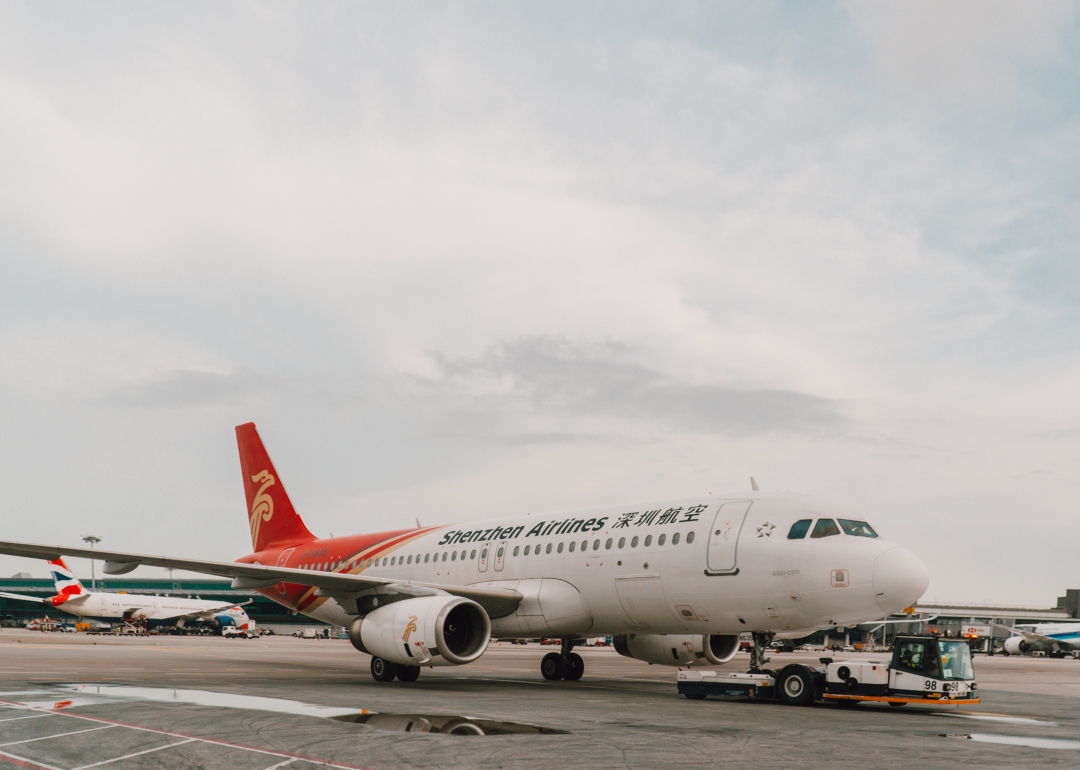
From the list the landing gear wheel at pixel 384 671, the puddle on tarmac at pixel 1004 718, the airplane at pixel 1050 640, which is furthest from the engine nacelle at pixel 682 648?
the airplane at pixel 1050 640

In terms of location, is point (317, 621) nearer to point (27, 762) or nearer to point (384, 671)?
point (384, 671)

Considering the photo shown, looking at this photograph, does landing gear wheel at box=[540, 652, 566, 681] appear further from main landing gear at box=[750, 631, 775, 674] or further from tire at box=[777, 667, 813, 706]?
tire at box=[777, 667, 813, 706]

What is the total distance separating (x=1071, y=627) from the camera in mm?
76875

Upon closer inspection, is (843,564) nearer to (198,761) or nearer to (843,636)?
(198,761)

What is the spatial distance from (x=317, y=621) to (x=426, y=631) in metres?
76.1

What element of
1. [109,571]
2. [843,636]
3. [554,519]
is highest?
[554,519]

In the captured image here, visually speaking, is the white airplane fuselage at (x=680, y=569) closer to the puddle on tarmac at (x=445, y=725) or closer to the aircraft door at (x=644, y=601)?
the aircraft door at (x=644, y=601)

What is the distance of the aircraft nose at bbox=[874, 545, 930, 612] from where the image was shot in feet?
58.2

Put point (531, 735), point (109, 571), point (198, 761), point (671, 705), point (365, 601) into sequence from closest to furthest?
point (198, 761) → point (531, 735) → point (671, 705) → point (109, 571) → point (365, 601)

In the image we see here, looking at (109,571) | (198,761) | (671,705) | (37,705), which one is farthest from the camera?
(109,571)

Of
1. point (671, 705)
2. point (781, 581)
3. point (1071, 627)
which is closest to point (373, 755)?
point (671, 705)

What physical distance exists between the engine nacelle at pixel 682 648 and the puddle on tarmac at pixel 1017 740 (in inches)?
406

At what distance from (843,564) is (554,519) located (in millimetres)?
8397

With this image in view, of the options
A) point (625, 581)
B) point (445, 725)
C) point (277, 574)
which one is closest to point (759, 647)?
point (625, 581)
